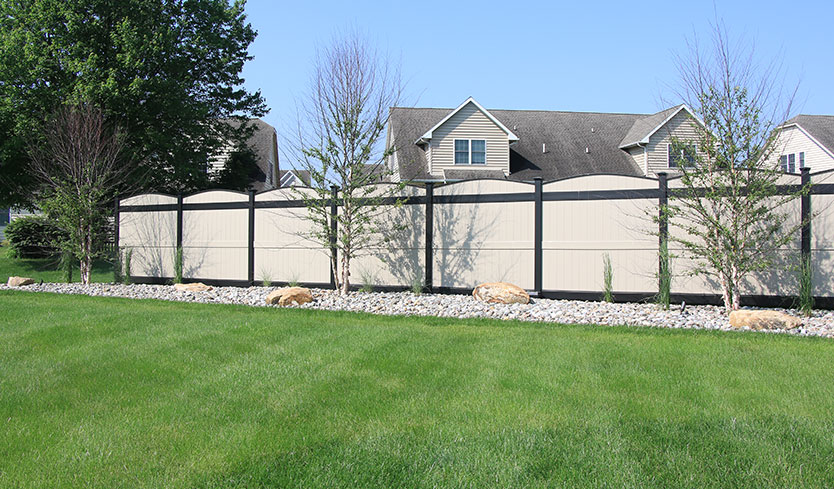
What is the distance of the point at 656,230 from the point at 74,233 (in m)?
11.3

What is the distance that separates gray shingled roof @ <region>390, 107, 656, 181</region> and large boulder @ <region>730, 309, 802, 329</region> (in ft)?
41.0

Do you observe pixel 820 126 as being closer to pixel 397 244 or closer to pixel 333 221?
pixel 397 244

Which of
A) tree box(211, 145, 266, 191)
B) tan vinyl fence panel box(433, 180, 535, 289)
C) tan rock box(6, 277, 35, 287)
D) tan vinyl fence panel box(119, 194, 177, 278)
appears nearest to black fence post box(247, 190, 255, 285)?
tan vinyl fence panel box(119, 194, 177, 278)

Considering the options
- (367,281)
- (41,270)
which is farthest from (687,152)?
(41,270)

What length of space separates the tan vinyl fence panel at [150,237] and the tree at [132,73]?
3537 millimetres

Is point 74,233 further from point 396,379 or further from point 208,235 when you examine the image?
point 396,379

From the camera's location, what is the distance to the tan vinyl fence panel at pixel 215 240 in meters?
11.5

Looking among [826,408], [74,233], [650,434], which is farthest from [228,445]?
[74,233]

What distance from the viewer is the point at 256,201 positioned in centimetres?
1127

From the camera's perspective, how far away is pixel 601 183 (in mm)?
9086

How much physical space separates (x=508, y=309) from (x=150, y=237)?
27.7 feet

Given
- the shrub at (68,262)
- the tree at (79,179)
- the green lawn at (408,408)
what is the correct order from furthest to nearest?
1. the shrub at (68,262)
2. the tree at (79,179)
3. the green lawn at (408,408)

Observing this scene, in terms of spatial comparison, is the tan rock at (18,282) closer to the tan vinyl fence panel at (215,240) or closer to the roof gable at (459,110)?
the tan vinyl fence panel at (215,240)

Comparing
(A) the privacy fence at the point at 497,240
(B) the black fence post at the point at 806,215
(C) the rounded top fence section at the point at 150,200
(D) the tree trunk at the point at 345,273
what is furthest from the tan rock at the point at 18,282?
(B) the black fence post at the point at 806,215
